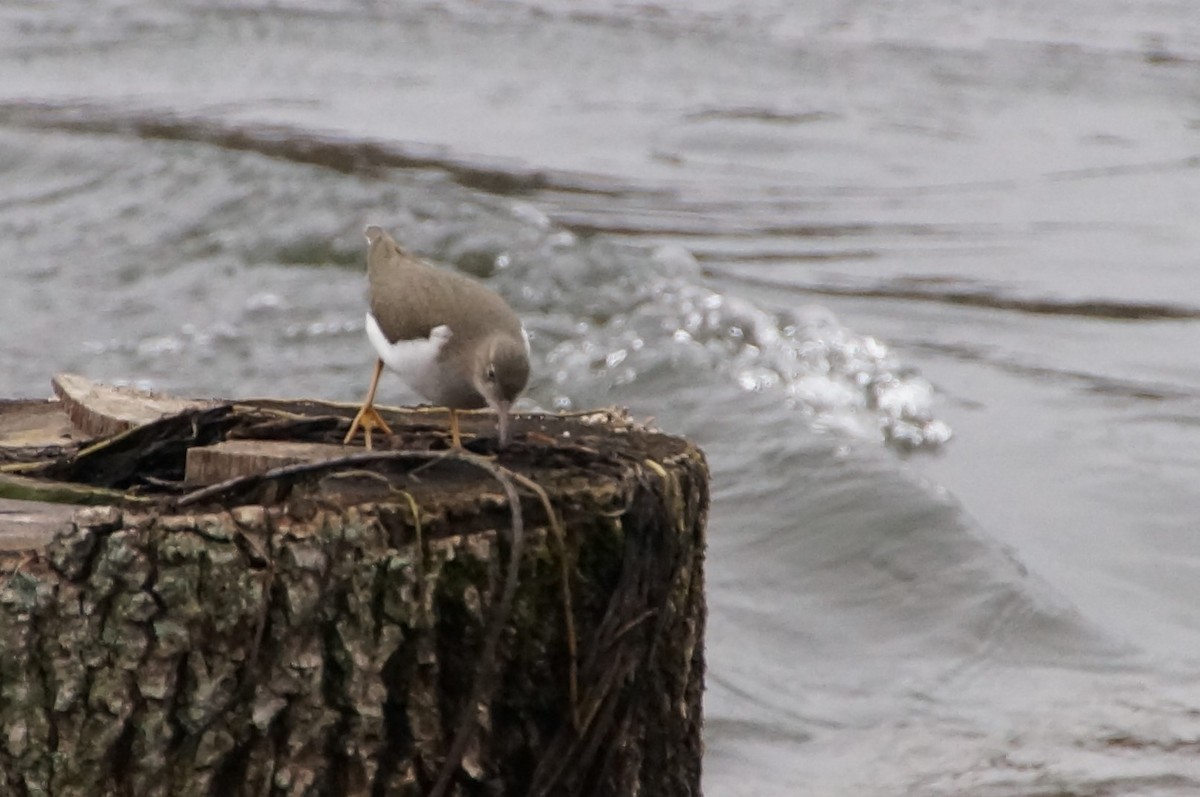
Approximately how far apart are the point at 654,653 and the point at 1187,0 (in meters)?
18.0

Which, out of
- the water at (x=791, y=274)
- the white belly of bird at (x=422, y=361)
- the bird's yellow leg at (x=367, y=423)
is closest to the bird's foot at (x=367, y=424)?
the bird's yellow leg at (x=367, y=423)

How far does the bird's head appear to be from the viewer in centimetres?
409

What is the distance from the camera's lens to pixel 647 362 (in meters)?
9.83

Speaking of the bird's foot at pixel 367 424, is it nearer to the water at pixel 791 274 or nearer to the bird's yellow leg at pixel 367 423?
the bird's yellow leg at pixel 367 423

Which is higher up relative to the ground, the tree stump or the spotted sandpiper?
the spotted sandpiper

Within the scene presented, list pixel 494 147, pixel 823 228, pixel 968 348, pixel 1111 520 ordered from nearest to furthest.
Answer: pixel 1111 520 → pixel 968 348 → pixel 823 228 → pixel 494 147

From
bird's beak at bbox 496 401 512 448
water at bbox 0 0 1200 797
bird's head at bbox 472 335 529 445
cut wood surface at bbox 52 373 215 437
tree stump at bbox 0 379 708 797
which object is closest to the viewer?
tree stump at bbox 0 379 708 797

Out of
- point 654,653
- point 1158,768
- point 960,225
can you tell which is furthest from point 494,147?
point 654,653

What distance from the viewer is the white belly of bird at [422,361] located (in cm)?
429

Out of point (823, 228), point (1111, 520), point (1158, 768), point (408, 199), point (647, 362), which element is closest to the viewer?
Answer: point (1158, 768)

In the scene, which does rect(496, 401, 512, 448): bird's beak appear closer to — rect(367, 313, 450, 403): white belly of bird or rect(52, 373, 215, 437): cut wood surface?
rect(367, 313, 450, 403): white belly of bird

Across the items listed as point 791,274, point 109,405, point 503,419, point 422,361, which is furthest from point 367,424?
point 791,274

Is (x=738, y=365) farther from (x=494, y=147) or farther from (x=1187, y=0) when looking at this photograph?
(x=1187, y=0)

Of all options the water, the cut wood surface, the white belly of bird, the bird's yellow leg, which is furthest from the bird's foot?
the water
